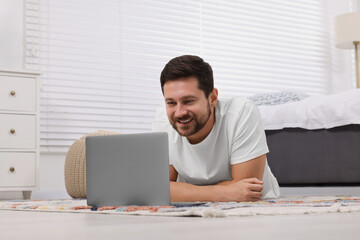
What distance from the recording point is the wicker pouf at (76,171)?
2918 millimetres

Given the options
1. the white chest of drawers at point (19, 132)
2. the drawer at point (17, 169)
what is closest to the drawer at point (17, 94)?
the white chest of drawers at point (19, 132)

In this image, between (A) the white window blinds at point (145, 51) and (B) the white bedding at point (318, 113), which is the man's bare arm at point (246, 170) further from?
(A) the white window blinds at point (145, 51)

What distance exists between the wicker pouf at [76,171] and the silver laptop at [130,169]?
4.75 feet

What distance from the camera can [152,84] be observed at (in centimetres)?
402

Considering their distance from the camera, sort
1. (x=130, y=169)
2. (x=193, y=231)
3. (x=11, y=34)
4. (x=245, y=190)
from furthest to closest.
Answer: (x=11, y=34)
(x=245, y=190)
(x=130, y=169)
(x=193, y=231)

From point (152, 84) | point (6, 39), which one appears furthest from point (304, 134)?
point (6, 39)

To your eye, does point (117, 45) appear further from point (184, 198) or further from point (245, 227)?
point (245, 227)

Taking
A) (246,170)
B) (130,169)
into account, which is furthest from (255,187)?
(130,169)

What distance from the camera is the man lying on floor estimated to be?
71.1 inches

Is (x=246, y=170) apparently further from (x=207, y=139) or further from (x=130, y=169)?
(x=130, y=169)

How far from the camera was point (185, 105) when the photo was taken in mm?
1828

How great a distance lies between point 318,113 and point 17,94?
1.60 m

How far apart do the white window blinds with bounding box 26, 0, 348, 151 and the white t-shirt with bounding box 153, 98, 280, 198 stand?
1.71m

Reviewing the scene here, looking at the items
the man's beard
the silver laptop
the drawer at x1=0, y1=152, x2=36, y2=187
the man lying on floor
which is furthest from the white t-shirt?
the drawer at x1=0, y1=152, x2=36, y2=187
